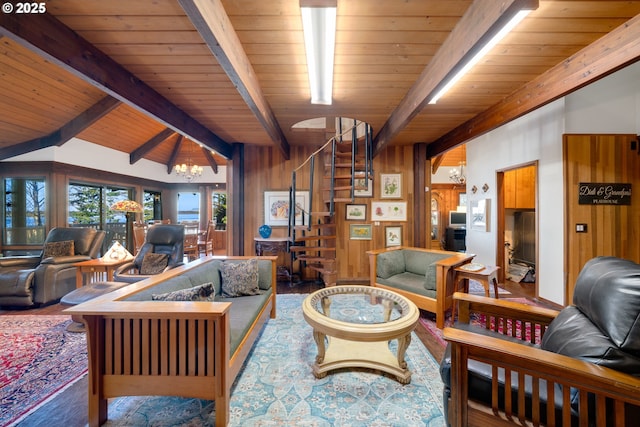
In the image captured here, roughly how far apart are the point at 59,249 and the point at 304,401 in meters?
4.36

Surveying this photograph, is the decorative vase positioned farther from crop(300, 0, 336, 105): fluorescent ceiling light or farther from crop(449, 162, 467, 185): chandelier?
crop(449, 162, 467, 185): chandelier

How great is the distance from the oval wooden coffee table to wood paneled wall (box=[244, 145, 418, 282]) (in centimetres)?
215

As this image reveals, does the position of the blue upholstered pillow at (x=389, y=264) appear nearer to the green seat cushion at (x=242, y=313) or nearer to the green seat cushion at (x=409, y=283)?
the green seat cushion at (x=409, y=283)

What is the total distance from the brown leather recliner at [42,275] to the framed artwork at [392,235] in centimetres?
501

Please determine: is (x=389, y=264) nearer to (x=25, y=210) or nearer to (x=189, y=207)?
(x=25, y=210)

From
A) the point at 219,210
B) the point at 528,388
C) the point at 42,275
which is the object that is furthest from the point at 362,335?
the point at 219,210

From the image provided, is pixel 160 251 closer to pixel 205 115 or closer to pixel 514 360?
pixel 205 115

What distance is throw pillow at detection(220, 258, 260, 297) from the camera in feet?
8.36

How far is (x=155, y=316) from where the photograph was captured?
141 centimetres

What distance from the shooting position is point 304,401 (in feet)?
5.53

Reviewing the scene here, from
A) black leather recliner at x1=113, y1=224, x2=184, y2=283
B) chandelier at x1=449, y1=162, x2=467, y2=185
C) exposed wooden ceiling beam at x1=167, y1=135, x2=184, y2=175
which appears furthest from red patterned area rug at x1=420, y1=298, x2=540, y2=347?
exposed wooden ceiling beam at x1=167, y1=135, x2=184, y2=175

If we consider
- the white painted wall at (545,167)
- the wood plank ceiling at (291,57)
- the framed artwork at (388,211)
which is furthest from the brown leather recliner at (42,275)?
the white painted wall at (545,167)

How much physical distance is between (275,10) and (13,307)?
4868 mm

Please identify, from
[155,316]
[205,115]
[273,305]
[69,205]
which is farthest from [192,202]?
[155,316]
